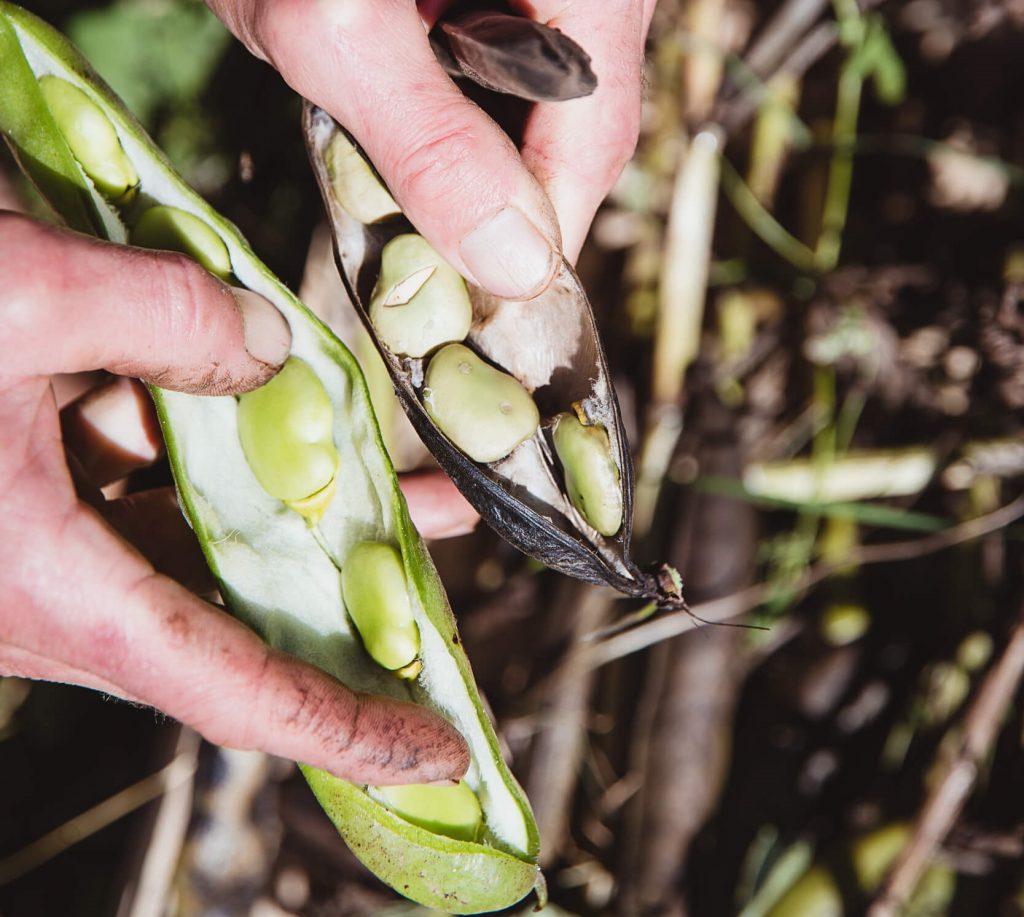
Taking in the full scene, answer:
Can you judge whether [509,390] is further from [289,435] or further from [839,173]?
[839,173]

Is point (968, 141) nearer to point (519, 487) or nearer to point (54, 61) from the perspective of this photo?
point (519, 487)

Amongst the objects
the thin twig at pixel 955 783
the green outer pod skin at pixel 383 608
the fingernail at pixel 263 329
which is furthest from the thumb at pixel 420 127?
the thin twig at pixel 955 783

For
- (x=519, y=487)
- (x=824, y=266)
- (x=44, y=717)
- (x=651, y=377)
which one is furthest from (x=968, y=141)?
(x=44, y=717)

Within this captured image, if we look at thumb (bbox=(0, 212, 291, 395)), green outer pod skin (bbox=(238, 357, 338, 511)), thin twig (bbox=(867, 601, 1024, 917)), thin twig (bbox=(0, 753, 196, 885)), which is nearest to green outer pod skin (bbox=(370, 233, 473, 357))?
green outer pod skin (bbox=(238, 357, 338, 511))

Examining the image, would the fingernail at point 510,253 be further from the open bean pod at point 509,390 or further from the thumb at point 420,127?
the open bean pod at point 509,390

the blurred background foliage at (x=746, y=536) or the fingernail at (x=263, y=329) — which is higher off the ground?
the fingernail at (x=263, y=329)

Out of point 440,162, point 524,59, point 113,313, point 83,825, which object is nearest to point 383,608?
point 113,313

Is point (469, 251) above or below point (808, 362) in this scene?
above
